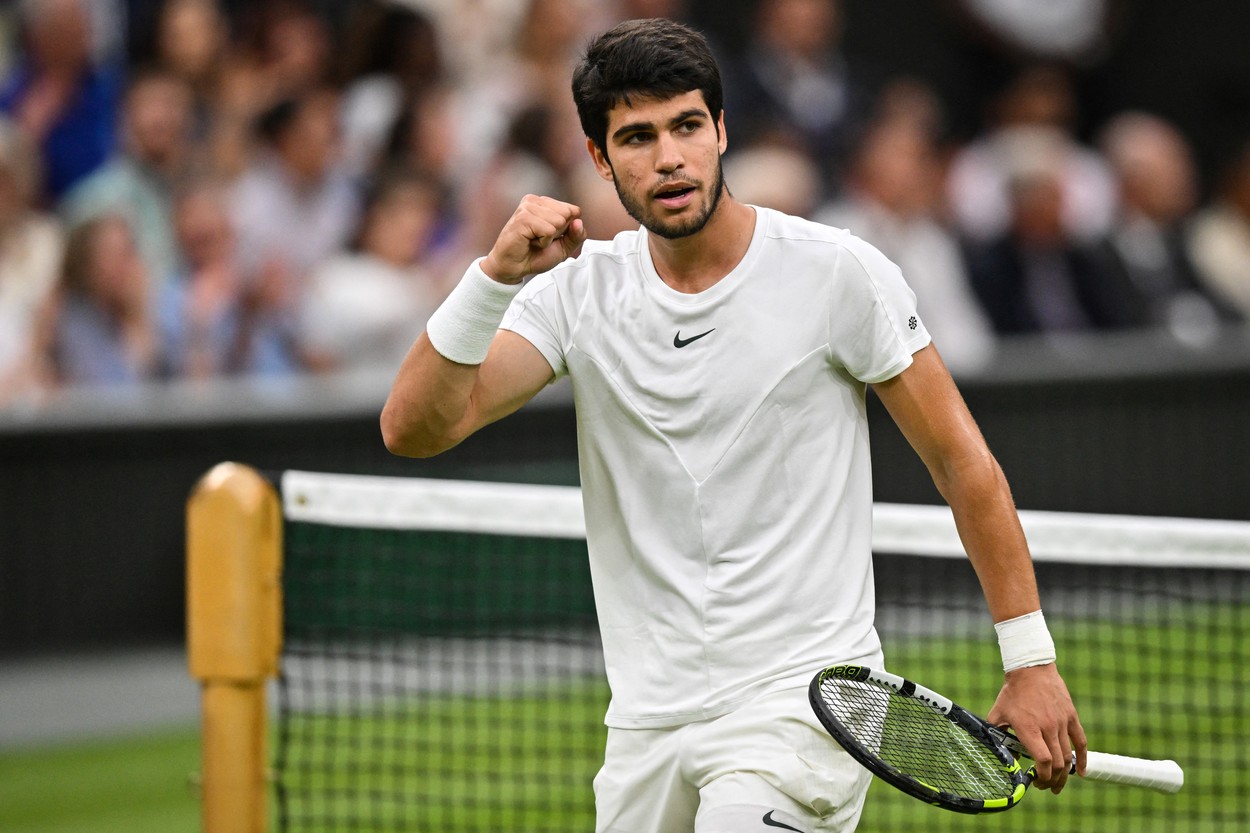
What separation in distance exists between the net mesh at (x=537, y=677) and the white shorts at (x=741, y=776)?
5.94 feet

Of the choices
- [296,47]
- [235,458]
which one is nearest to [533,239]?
[235,458]

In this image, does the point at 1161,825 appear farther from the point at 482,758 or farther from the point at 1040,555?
the point at 482,758

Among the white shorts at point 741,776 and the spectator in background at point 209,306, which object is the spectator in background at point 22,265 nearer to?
the spectator in background at point 209,306

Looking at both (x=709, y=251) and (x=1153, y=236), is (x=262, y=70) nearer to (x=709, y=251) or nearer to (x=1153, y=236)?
(x=709, y=251)

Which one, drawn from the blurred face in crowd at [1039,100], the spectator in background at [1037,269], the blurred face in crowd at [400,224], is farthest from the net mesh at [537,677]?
the blurred face in crowd at [1039,100]

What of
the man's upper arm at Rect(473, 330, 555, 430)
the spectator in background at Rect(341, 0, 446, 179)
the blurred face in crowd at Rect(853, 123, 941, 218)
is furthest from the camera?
the blurred face in crowd at Rect(853, 123, 941, 218)

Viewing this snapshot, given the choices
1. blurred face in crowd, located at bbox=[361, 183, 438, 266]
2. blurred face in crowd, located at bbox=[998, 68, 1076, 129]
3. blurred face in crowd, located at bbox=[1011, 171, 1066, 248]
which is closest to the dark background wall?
blurred face in crowd, located at bbox=[361, 183, 438, 266]

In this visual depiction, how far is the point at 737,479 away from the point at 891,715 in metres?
0.59

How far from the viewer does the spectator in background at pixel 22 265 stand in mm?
9406

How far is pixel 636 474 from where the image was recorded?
3746mm

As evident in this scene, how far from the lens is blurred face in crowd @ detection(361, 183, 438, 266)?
424 inches

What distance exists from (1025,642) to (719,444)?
761mm

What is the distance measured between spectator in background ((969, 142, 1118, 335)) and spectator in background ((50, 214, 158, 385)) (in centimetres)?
659

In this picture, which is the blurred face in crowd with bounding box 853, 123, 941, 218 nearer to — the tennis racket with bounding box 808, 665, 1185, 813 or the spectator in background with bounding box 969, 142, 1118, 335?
the spectator in background with bounding box 969, 142, 1118, 335
